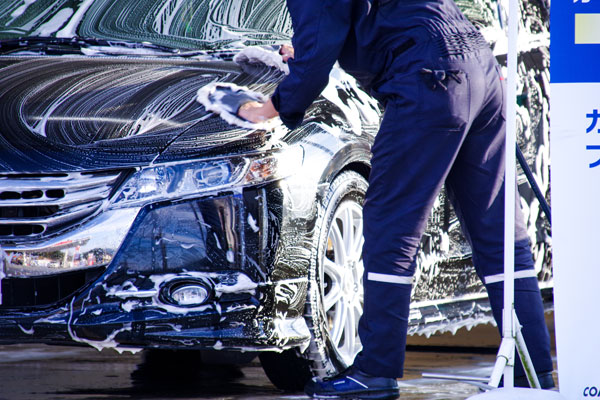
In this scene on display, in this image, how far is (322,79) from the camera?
3285 mm

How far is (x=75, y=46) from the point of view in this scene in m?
4.38

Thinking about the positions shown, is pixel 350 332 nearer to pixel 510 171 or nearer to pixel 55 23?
pixel 510 171

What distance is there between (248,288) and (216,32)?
4.35 feet

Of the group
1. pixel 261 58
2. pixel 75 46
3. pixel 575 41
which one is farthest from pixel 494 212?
pixel 75 46

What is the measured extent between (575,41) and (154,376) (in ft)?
8.70

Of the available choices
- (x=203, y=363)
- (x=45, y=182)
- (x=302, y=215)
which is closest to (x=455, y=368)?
(x=203, y=363)

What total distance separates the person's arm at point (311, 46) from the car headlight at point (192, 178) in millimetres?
302

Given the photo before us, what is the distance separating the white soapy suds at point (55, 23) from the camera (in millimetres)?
4548

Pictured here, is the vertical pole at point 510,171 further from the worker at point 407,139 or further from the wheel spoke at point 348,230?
the wheel spoke at point 348,230

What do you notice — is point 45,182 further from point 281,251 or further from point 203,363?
point 203,363

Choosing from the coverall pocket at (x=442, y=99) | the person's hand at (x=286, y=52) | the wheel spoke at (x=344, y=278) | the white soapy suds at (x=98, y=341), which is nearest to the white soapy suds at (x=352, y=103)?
the person's hand at (x=286, y=52)

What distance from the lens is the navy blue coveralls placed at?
3236 millimetres

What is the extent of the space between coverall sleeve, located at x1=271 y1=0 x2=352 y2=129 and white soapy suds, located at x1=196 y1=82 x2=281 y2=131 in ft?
1.06

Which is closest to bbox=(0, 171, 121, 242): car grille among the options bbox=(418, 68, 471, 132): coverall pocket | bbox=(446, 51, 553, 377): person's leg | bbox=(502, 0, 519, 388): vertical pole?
bbox=(418, 68, 471, 132): coverall pocket
